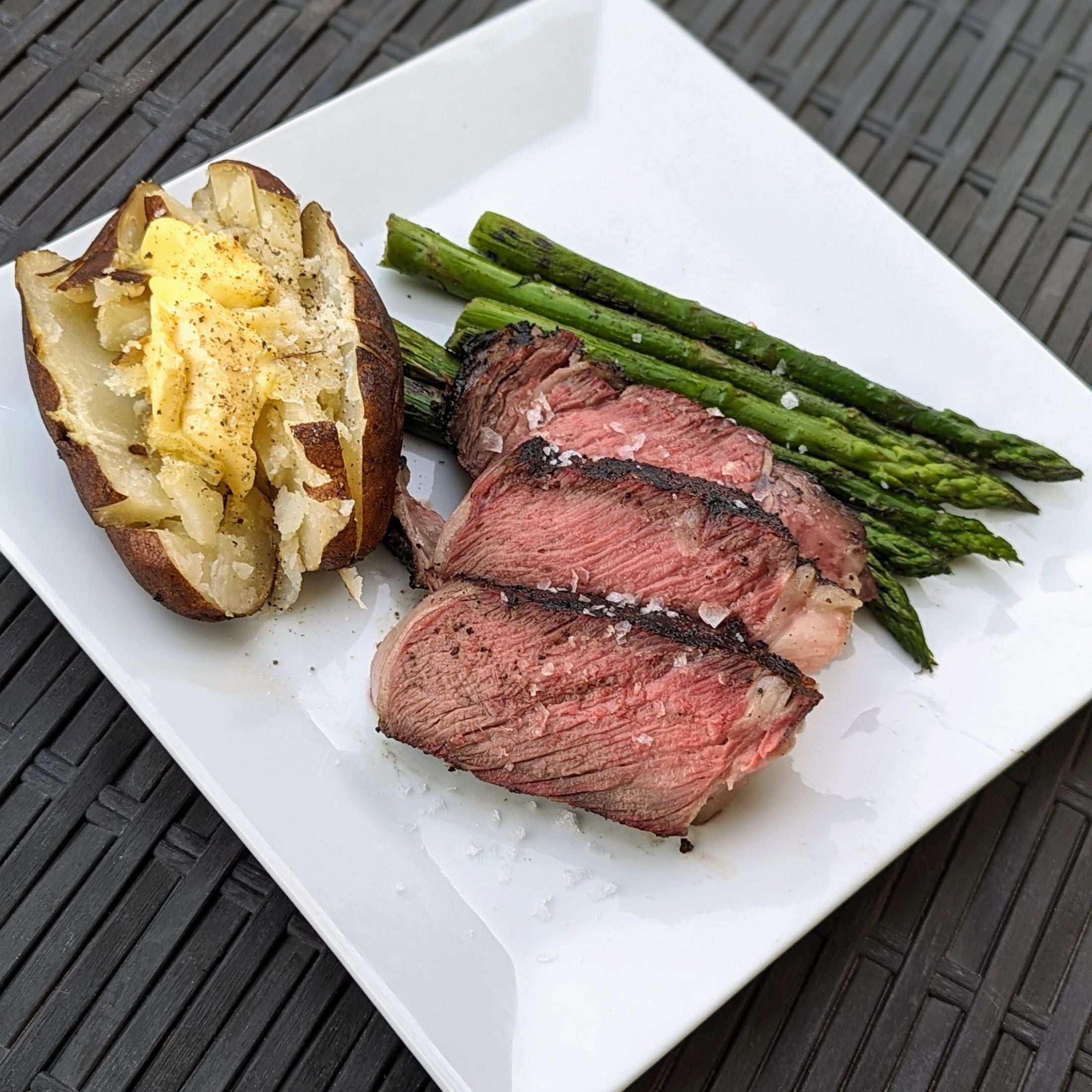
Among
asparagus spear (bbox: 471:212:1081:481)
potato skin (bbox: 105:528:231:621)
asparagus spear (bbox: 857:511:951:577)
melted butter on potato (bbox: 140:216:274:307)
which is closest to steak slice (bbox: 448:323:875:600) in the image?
asparagus spear (bbox: 857:511:951:577)

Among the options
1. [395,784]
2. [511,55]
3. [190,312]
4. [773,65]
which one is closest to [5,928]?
[395,784]

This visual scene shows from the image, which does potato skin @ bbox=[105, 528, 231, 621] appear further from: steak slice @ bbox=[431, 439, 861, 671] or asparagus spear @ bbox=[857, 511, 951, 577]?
asparagus spear @ bbox=[857, 511, 951, 577]

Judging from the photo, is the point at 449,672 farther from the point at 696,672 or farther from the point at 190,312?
the point at 190,312

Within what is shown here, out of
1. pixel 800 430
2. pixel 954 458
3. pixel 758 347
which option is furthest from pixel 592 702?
pixel 954 458

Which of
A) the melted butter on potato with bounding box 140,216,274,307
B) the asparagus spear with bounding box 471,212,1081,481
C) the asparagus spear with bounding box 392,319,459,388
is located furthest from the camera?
the asparagus spear with bounding box 471,212,1081,481

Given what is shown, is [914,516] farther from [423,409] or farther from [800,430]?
[423,409]
